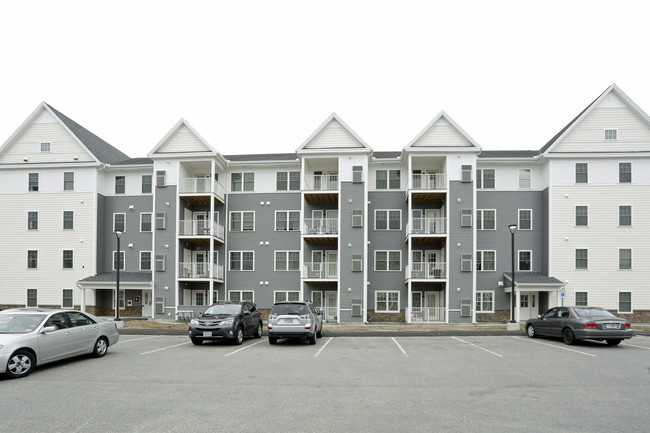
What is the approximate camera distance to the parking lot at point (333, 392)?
6988 millimetres

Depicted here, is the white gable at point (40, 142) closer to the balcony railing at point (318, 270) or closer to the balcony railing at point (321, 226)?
the balcony railing at point (321, 226)

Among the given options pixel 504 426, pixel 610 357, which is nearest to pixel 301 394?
pixel 504 426

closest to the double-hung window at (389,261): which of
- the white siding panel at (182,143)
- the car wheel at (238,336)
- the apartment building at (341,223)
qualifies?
the apartment building at (341,223)

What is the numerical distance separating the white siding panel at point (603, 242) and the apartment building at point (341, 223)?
8 centimetres

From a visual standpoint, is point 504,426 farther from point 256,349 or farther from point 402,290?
point 402,290

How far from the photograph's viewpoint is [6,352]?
33.3ft

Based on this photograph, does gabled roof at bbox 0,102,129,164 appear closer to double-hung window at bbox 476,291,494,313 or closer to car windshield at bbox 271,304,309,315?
car windshield at bbox 271,304,309,315

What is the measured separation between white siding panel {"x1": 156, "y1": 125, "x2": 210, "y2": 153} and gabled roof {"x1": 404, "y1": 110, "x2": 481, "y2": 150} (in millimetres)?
13193

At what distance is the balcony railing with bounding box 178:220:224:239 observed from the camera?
101ft

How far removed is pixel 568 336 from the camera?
1703 cm

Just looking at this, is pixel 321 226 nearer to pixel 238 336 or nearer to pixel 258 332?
pixel 258 332

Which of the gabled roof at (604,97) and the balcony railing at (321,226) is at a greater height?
the gabled roof at (604,97)

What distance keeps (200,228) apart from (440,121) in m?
17.0

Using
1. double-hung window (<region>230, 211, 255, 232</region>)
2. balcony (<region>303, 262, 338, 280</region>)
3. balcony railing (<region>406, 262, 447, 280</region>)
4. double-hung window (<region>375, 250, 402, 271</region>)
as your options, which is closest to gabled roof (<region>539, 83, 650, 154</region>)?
balcony railing (<region>406, 262, 447, 280</region>)
